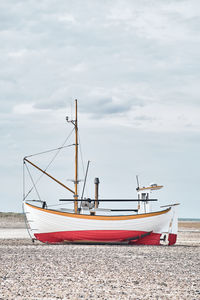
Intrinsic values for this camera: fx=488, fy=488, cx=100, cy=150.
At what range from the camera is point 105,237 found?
2970 centimetres

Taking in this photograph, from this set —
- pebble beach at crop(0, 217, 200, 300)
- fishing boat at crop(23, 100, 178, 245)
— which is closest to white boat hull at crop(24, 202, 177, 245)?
fishing boat at crop(23, 100, 178, 245)

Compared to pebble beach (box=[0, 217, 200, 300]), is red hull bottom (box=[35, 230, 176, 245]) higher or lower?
lower

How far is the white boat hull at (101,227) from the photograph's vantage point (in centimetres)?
2961

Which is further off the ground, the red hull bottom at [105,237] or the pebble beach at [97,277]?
the pebble beach at [97,277]

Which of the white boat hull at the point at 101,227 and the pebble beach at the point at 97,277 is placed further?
the white boat hull at the point at 101,227

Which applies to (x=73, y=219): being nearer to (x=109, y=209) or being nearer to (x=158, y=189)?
(x=109, y=209)

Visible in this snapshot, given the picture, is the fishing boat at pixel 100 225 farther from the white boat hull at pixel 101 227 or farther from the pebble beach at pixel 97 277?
the pebble beach at pixel 97 277

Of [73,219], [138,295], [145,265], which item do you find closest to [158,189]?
[73,219]

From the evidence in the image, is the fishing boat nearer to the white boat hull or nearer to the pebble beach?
the white boat hull

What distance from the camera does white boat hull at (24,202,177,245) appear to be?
29609 mm

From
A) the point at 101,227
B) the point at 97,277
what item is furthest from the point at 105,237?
the point at 97,277

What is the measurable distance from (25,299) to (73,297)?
1068mm

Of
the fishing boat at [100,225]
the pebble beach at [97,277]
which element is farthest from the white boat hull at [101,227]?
the pebble beach at [97,277]

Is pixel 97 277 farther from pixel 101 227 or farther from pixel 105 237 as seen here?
pixel 105 237
